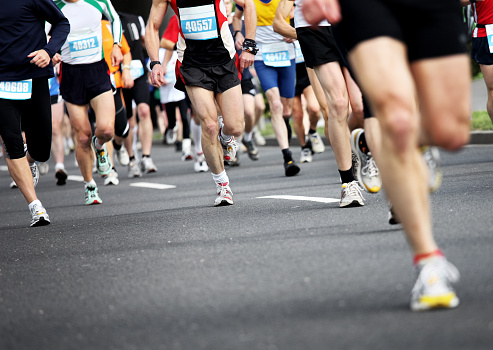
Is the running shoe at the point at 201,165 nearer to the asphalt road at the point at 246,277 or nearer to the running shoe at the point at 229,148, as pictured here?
the running shoe at the point at 229,148

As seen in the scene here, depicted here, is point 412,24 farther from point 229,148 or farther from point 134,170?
point 134,170

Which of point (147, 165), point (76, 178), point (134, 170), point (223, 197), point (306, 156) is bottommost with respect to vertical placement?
point (76, 178)

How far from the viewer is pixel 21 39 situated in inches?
323

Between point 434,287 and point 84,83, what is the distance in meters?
6.73

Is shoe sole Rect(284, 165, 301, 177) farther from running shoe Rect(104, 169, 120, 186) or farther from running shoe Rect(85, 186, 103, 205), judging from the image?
running shoe Rect(104, 169, 120, 186)

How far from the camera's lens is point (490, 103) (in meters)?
10.0

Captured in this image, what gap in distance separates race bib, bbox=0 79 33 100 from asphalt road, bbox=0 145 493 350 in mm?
1136

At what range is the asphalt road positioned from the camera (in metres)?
3.39

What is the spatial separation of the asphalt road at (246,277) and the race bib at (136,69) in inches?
222

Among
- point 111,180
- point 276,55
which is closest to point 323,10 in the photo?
point 276,55

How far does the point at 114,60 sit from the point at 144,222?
121 inches

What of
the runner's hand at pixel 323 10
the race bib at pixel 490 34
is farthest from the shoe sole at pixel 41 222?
the runner's hand at pixel 323 10

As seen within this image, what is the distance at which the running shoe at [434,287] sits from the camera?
11.5ft

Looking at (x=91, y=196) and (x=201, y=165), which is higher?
(x=91, y=196)
